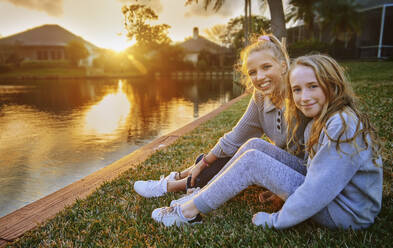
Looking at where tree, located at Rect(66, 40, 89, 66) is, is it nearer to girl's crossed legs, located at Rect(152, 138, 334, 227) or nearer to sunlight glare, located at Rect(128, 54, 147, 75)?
sunlight glare, located at Rect(128, 54, 147, 75)

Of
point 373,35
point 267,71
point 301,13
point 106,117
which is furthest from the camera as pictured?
point 301,13

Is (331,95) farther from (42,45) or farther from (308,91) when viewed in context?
(42,45)

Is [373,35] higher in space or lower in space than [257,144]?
higher

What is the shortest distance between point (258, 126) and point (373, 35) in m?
20.3

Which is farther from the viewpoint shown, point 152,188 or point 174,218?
point 152,188

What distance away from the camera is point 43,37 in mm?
49031

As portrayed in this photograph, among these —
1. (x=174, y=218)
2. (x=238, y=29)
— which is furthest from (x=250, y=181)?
(x=238, y=29)

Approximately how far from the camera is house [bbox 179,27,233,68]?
4112cm

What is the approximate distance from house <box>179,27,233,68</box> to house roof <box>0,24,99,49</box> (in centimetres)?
2113

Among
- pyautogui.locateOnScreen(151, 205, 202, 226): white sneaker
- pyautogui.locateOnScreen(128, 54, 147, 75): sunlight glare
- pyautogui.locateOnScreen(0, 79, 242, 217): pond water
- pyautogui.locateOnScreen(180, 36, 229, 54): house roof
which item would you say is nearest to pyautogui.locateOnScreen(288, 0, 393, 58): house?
pyautogui.locateOnScreen(0, 79, 242, 217): pond water

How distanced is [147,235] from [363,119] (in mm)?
1587

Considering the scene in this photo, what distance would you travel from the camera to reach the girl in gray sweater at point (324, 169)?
5.09 ft

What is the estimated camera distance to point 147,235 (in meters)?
2.05

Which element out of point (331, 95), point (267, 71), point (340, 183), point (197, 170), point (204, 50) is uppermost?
point (204, 50)
